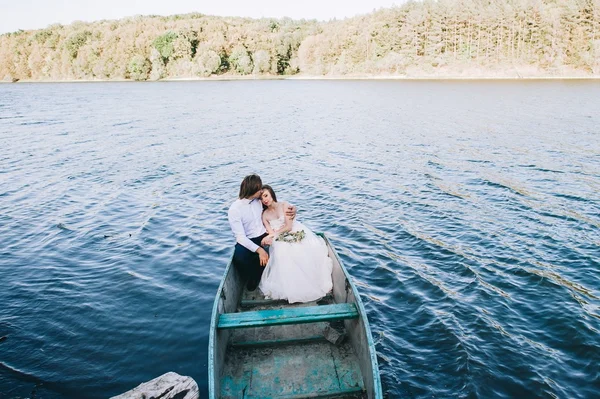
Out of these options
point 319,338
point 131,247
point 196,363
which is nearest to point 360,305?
point 319,338

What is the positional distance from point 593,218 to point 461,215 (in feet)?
13.3

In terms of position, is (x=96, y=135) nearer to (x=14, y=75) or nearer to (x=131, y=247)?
(x=131, y=247)

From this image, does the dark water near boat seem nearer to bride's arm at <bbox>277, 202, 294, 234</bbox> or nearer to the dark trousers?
the dark trousers

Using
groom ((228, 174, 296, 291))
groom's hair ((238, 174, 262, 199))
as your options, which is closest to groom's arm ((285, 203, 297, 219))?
groom ((228, 174, 296, 291))

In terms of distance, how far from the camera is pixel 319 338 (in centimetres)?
700

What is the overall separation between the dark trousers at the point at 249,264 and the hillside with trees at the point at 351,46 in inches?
3741

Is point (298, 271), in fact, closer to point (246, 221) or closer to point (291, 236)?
point (291, 236)

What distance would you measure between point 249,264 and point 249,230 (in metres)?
0.66

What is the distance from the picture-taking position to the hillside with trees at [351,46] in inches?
3521

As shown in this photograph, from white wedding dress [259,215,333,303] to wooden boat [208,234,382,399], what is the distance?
766 millimetres

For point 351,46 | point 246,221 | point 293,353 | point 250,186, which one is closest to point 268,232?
point 246,221

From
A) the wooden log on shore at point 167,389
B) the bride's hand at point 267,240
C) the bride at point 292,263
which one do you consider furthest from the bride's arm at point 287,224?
the wooden log on shore at point 167,389

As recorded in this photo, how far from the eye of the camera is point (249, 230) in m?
8.43

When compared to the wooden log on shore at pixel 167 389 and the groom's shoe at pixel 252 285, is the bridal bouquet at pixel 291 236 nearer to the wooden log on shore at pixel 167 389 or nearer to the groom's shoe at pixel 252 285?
the groom's shoe at pixel 252 285
